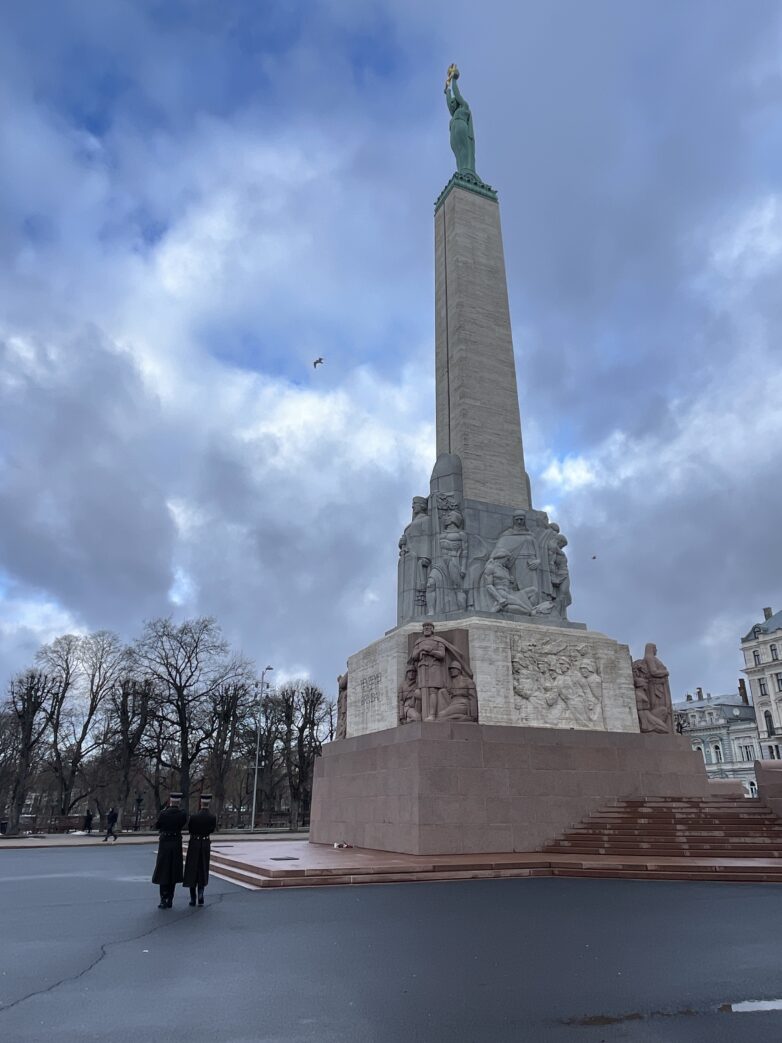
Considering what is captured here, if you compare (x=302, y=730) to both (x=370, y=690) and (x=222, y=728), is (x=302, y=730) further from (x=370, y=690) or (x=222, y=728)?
(x=370, y=690)

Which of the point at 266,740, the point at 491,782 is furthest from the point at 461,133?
the point at 266,740

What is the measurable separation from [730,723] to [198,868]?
72.2 meters

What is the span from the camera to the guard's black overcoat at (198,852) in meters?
8.94

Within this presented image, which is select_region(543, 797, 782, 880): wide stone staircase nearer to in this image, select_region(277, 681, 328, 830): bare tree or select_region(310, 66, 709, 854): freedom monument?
select_region(310, 66, 709, 854): freedom monument

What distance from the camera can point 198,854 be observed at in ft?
30.0

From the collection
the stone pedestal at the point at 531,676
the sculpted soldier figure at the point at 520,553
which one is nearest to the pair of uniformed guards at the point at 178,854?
the stone pedestal at the point at 531,676

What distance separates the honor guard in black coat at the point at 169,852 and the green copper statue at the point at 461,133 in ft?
70.5

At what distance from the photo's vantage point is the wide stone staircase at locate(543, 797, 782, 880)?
1219 cm

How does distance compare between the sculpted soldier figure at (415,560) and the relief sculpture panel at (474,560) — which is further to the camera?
the sculpted soldier figure at (415,560)

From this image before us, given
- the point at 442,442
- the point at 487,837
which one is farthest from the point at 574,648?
the point at 442,442

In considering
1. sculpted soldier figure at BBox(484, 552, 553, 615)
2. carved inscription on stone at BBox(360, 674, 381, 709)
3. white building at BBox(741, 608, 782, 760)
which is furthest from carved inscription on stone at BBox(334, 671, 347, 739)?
white building at BBox(741, 608, 782, 760)

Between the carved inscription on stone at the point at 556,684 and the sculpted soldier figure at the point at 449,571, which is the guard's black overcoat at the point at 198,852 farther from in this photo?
the sculpted soldier figure at the point at 449,571

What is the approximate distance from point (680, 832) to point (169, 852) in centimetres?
893

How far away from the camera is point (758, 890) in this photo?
31.1ft
